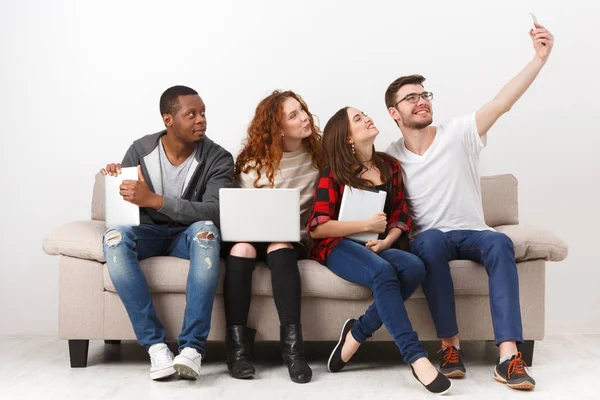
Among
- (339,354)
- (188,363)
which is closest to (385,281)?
(339,354)

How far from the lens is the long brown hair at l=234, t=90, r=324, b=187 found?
3232mm

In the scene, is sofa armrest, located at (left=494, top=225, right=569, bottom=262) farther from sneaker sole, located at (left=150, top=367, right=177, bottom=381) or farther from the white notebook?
sneaker sole, located at (left=150, top=367, right=177, bottom=381)

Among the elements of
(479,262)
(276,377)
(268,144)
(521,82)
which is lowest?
(276,377)

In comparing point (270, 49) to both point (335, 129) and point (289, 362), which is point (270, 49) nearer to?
point (335, 129)

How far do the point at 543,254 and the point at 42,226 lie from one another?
2.30 meters

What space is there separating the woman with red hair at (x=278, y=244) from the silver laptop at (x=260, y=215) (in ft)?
0.17

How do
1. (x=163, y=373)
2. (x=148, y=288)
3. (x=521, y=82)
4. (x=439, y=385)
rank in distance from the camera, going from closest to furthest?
1. (x=439, y=385)
2. (x=163, y=373)
3. (x=148, y=288)
4. (x=521, y=82)

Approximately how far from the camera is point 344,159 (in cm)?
308

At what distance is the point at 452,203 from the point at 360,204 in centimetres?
39

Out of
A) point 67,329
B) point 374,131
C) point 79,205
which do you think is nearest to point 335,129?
point 374,131

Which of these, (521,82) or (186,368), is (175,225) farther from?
(521,82)

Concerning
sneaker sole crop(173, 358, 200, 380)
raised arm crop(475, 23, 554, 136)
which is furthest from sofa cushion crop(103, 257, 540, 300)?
raised arm crop(475, 23, 554, 136)

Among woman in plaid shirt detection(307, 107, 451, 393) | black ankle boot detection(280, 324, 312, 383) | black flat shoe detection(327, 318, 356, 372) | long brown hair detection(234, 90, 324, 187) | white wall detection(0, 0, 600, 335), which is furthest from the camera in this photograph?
white wall detection(0, 0, 600, 335)

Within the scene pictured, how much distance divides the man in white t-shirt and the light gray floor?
0.19 metres
